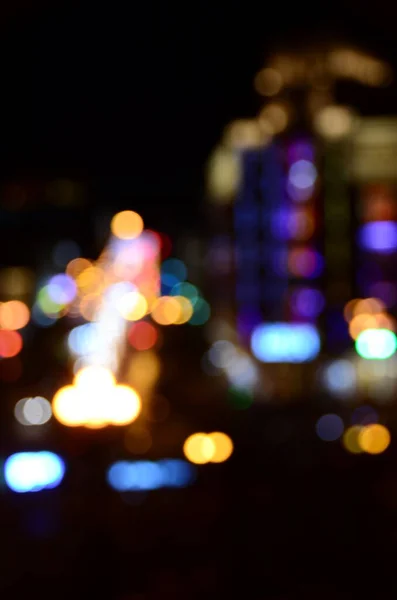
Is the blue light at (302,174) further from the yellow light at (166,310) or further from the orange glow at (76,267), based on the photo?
the yellow light at (166,310)

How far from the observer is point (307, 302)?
112 feet

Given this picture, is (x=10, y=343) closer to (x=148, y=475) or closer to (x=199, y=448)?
(x=199, y=448)

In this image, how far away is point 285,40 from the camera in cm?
3466

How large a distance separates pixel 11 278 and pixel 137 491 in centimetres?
2629

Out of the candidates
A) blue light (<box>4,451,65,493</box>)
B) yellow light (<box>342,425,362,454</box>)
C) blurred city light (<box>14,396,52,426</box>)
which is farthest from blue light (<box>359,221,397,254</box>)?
blue light (<box>4,451,65,493</box>)

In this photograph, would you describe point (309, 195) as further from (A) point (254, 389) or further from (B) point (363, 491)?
(B) point (363, 491)

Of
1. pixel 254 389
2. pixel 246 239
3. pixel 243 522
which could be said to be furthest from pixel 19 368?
pixel 243 522

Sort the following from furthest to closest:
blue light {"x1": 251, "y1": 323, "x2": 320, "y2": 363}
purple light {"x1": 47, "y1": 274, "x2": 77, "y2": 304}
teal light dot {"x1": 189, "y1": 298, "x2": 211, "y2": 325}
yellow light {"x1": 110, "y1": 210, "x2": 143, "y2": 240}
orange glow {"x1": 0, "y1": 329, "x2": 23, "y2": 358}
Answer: teal light dot {"x1": 189, "y1": 298, "x2": 211, "y2": 325} → purple light {"x1": 47, "y1": 274, "x2": 77, "y2": 304} → yellow light {"x1": 110, "y1": 210, "x2": 143, "y2": 240} → orange glow {"x1": 0, "y1": 329, "x2": 23, "y2": 358} → blue light {"x1": 251, "y1": 323, "x2": 320, "y2": 363}

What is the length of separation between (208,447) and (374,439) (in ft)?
11.5

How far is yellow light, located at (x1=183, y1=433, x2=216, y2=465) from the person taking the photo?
47.3ft

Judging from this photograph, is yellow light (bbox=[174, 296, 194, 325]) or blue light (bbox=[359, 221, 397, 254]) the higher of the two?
yellow light (bbox=[174, 296, 194, 325])

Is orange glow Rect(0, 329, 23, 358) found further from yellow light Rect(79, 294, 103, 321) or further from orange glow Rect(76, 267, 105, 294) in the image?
yellow light Rect(79, 294, 103, 321)

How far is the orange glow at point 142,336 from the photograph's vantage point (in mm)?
45025

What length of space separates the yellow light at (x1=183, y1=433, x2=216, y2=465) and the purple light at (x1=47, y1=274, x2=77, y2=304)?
98.9 feet
